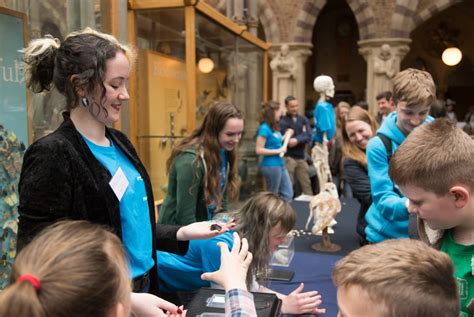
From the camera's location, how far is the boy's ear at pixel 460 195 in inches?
45.9

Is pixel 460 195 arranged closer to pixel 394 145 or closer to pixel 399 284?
pixel 399 284

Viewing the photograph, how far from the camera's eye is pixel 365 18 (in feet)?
31.3

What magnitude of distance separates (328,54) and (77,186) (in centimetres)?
1350

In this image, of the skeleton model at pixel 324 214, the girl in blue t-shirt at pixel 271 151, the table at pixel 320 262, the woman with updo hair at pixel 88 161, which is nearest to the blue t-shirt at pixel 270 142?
the girl in blue t-shirt at pixel 271 151

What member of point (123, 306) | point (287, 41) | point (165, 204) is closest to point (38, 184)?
point (123, 306)

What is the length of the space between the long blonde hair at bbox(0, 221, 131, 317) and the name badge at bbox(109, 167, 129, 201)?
1.75ft

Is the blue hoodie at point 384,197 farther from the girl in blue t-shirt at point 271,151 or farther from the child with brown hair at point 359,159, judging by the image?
the girl in blue t-shirt at point 271,151

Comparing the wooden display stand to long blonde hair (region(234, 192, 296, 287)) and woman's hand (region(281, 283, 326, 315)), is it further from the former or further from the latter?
long blonde hair (region(234, 192, 296, 287))

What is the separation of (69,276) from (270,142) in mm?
4721

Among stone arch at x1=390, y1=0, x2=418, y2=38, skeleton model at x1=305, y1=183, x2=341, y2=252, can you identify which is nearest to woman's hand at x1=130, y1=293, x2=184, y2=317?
skeleton model at x1=305, y1=183, x2=341, y2=252

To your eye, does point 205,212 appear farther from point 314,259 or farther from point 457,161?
point 457,161

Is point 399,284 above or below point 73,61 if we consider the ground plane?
below

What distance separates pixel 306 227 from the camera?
Result: 409 cm

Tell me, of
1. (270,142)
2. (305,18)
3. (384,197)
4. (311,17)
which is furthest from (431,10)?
(384,197)
